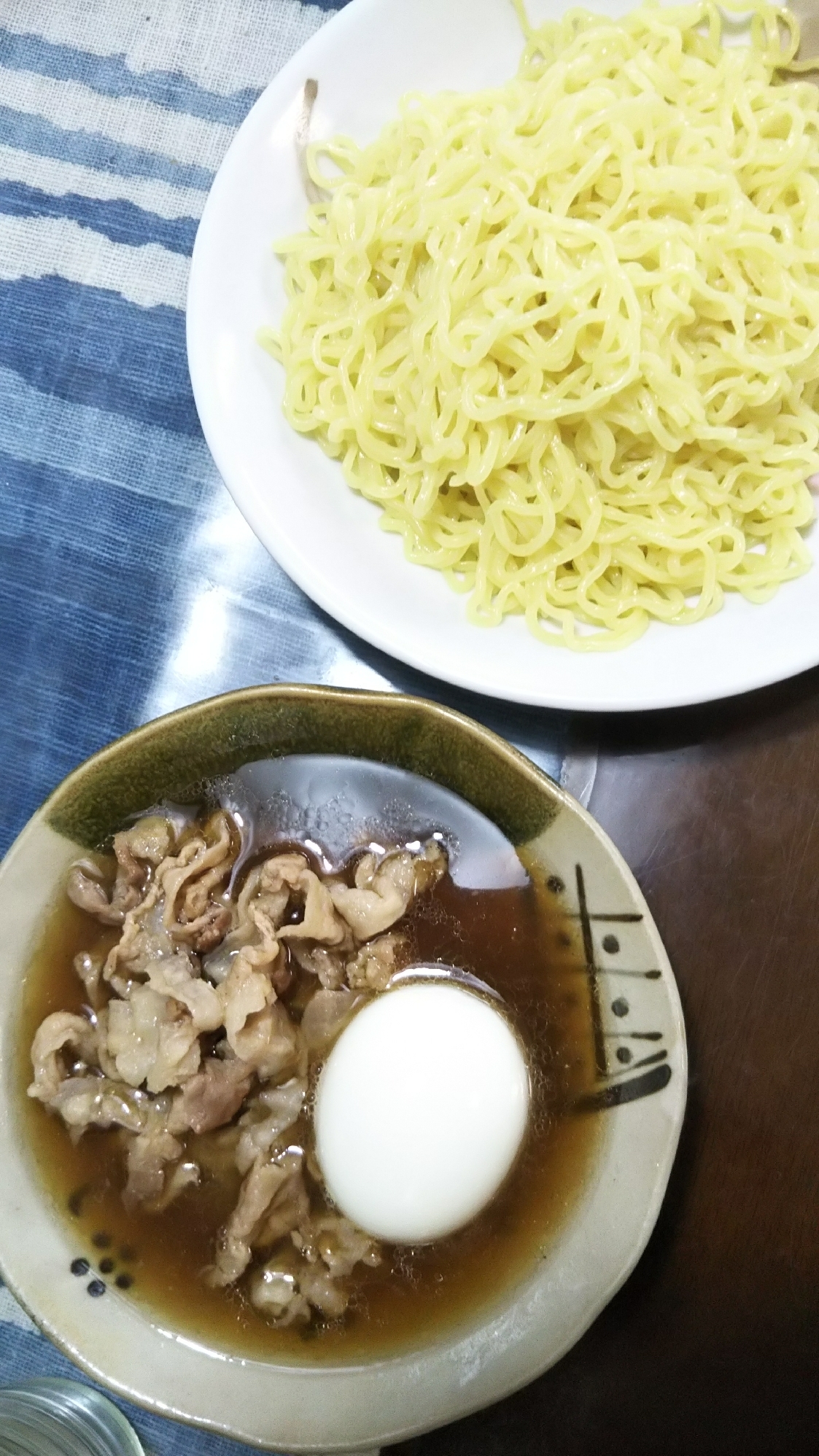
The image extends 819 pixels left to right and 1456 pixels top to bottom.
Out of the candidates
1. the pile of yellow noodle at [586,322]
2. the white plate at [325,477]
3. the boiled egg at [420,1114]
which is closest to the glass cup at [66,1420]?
the boiled egg at [420,1114]

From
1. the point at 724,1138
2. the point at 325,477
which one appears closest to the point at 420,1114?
the point at 724,1138

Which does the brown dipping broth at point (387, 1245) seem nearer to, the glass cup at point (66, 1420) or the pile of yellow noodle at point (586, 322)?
the glass cup at point (66, 1420)

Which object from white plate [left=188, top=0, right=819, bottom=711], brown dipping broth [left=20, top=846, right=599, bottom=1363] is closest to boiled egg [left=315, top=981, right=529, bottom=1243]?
brown dipping broth [left=20, top=846, right=599, bottom=1363]

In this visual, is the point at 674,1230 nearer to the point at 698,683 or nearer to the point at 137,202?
the point at 698,683

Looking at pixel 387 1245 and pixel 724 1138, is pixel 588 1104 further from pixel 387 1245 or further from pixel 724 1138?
pixel 387 1245

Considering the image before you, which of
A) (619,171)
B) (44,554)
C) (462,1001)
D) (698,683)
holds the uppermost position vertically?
(619,171)

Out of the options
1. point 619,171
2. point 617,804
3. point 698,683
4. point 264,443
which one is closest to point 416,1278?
point 617,804
